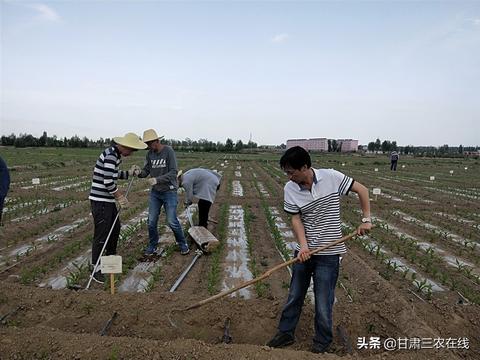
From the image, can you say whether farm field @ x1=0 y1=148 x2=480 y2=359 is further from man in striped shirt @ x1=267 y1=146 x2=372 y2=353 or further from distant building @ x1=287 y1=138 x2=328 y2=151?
distant building @ x1=287 y1=138 x2=328 y2=151

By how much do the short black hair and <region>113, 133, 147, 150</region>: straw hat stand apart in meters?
2.29

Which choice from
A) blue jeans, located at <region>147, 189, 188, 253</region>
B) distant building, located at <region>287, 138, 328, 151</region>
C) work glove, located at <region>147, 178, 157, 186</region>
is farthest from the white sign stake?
distant building, located at <region>287, 138, 328, 151</region>

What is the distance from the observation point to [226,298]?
3.74m

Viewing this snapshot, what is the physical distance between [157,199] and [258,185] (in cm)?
958

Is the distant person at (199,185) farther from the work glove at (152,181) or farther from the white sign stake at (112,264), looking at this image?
the white sign stake at (112,264)

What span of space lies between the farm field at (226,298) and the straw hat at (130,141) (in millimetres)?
1617

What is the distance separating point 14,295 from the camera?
3.67m

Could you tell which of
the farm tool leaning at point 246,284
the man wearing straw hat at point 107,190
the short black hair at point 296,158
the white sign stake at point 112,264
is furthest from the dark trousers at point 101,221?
the short black hair at point 296,158

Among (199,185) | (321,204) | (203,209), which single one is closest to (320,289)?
(321,204)

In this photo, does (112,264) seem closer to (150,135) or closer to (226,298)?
(226,298)

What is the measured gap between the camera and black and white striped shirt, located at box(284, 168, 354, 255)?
2.79 m

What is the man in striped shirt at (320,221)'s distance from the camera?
2779 mm

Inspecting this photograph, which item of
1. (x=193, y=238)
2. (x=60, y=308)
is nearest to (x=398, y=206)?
(x=193, y=238)

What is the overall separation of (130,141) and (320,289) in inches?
111
